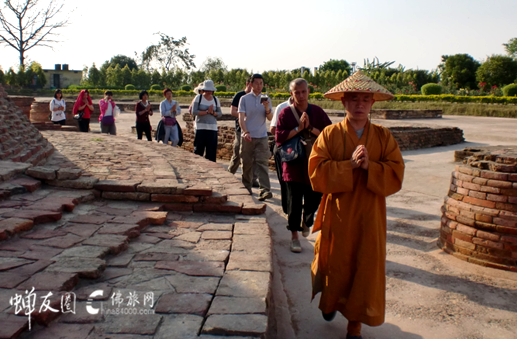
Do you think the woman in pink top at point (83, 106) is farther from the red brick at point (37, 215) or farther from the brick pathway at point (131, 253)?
the red brick at point (37, 215)

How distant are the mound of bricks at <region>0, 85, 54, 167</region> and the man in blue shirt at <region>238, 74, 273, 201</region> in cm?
248

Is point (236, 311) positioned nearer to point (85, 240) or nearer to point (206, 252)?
point (206, 252)

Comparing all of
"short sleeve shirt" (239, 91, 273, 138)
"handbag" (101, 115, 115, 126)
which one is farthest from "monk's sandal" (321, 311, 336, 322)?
"handbag" (101, 115, 115, 126)

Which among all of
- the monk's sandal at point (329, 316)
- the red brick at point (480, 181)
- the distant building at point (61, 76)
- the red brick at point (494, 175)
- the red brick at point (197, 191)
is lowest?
the monk's sandal at point (329, 316)

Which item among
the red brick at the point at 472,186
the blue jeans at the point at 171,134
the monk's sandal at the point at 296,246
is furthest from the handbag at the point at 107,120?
the red brick at the point at 472,186

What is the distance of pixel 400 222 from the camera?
4.94m

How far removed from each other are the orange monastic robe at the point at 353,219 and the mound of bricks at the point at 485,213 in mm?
1497

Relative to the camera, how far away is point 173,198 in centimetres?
427

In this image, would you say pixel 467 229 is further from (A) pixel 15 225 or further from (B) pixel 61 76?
(B) pixel 61 76

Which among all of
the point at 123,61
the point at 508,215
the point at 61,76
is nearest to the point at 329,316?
the point at 508,215

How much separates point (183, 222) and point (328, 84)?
3516 cm

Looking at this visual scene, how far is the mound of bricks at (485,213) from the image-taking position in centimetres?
352

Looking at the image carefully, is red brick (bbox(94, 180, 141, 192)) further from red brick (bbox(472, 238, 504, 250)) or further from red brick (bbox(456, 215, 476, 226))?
red brick (bbox(472, 238, 504, 250))

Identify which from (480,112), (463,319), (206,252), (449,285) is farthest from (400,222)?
(480,112)
